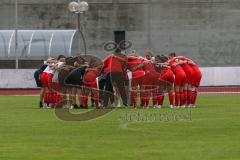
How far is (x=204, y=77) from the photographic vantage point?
2028 inches

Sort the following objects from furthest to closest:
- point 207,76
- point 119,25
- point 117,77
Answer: point 119,25
point 207,76
point 117,77

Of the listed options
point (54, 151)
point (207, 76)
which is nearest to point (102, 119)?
point (54, 151)

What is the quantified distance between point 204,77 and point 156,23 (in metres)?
13.0

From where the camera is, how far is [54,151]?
48.5 ft

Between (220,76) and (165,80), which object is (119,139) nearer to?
Answer: (165,80)

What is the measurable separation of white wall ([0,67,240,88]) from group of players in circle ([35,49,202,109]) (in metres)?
20.0

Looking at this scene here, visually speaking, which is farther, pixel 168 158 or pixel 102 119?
pixel 102 119

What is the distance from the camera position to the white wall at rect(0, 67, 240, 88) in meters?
50.5

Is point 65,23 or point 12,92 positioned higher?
point 65,23

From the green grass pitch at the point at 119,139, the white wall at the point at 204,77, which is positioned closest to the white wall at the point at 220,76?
the white wall at the point at 204,77

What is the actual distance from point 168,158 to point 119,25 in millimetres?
49844

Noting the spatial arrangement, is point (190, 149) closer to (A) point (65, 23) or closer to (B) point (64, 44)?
(B) point (64, 44)

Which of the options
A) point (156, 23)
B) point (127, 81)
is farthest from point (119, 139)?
point (156, 23)

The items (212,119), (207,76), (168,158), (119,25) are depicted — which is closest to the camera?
(168,158)
